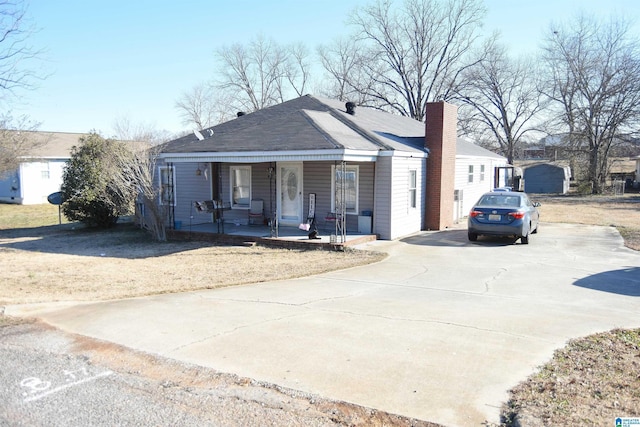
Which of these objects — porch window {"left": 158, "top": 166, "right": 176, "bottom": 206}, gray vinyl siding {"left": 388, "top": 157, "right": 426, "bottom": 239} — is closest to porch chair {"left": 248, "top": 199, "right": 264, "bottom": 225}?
porch window {"left": 158, "top": 166, "right": 176, "bottom": 206}

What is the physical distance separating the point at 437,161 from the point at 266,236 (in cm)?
648

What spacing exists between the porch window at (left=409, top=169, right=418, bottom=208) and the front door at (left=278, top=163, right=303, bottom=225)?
3.53 meters

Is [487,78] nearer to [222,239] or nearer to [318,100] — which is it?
[318,100]

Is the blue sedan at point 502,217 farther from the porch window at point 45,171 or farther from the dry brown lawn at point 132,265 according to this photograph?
the porch window at point 45,171

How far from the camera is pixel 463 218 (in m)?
21.3

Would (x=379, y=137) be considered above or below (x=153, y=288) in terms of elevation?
above

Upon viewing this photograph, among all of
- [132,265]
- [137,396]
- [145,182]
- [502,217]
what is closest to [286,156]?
[145,182]

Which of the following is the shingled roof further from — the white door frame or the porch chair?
the porch chair

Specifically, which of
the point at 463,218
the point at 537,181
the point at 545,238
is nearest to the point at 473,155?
the point at 463,218

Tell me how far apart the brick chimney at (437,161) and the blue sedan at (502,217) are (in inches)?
89.7

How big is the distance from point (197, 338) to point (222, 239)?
9031 millimetres

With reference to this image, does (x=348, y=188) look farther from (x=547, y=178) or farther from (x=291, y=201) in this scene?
(x=547, y=178)

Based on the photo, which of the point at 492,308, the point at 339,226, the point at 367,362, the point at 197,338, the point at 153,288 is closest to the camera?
the point at 367,362

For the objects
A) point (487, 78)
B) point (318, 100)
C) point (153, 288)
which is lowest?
point (153, 288)
